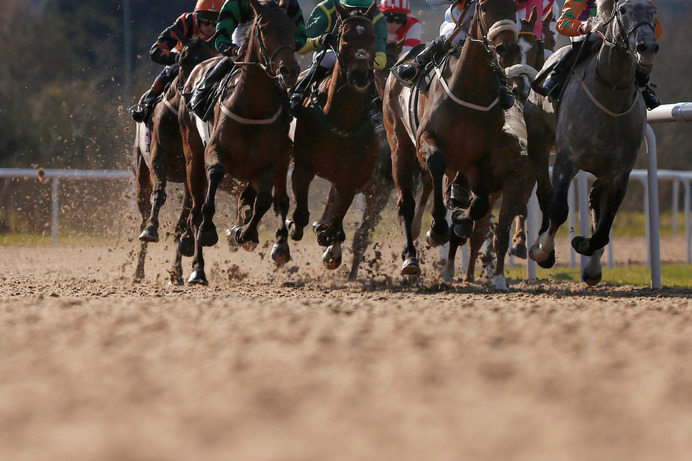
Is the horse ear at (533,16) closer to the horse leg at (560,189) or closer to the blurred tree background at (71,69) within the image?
the horse leg at (560,189)

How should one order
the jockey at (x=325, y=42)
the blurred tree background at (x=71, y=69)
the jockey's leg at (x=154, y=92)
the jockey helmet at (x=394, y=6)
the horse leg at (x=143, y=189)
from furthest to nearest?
the blurred tree background at (x=71, y=69), the horse leg at (x=143, y=189), the jockey helmet at (x=394, y=6), the jockey's leg at (x=154, y=92), the jockey at (x=325, y=42)

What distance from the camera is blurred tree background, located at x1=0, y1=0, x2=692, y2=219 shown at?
2123cm

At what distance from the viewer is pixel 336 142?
23.5 ft

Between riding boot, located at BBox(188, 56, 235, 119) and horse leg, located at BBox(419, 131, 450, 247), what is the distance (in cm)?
153

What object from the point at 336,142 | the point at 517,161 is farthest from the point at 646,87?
the point at 336,142

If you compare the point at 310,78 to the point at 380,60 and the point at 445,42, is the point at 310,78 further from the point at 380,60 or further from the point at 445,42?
the point at 445,42

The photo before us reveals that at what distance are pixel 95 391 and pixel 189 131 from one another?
478 cm

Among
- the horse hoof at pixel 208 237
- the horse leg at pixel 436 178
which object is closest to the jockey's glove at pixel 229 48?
the horse hoof at pixel 208 237

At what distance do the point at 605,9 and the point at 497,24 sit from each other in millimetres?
790

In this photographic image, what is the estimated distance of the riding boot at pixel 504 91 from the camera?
6418 mm

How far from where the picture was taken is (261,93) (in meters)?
6.75

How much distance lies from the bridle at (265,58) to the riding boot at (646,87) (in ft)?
6.81

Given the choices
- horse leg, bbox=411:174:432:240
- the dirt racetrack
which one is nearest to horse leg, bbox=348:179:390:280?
horse leg, bbox=411:174:432:240

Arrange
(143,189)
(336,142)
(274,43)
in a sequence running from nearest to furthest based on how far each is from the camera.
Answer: (274,43) → (336,142) → (143,189)
